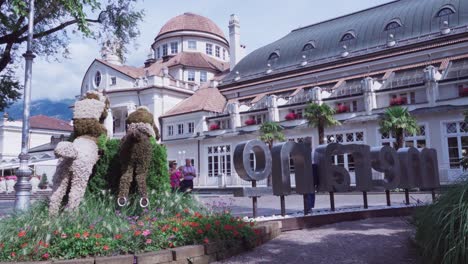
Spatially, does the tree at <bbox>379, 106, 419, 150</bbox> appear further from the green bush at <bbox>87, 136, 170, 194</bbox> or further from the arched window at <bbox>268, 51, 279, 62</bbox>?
the arched window at <bbox>268, 51, 279, 62</bbox>

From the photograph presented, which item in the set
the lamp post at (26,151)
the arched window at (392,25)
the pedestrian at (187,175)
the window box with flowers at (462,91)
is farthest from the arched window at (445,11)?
the lamp post at (26,151)

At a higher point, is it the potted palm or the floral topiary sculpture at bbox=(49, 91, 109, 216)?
the potted palm

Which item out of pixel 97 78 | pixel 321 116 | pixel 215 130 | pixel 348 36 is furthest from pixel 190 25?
pixel 321 116

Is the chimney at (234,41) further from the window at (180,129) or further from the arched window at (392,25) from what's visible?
the arched window at (392,25)

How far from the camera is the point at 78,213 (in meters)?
6.82

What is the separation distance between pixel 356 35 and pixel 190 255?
39.2 m

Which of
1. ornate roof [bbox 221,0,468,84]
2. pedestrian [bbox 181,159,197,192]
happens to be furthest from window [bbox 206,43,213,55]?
pedestrian [bbox 181,159,197,192]

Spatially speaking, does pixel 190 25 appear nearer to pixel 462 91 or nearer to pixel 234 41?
pixel 234 41

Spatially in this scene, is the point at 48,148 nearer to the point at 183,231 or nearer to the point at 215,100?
the point at 215,100

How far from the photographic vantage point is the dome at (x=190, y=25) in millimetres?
62812

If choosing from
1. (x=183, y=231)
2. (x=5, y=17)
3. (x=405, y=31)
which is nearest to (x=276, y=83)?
(x=405, y=31)

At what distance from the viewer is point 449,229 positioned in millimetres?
4500

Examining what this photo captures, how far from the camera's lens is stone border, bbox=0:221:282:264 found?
208 inches

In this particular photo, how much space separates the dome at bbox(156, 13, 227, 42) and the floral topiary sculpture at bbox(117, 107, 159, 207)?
2211 inches
